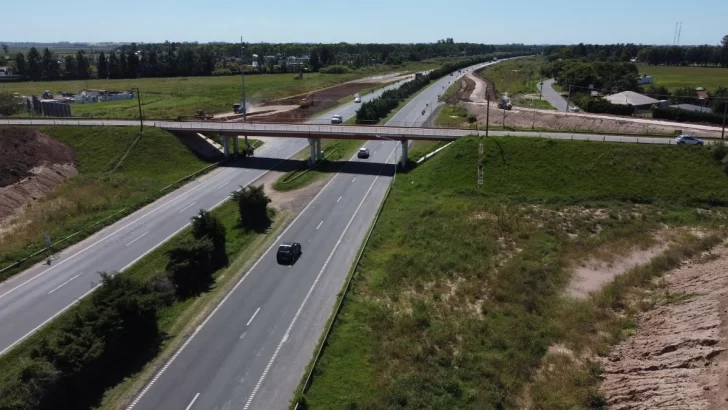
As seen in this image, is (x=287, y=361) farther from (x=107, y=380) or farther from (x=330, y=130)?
(x=330, y=130)

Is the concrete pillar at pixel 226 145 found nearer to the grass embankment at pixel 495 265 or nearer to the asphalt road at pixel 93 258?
the asphalt road at pixel 93 258

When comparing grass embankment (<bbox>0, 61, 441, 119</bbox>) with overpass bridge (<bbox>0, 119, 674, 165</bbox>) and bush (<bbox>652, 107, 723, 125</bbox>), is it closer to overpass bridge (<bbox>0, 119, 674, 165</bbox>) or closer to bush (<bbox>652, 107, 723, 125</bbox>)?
overpass bridge (<bbox>0, 119, 674, 165</bbox>)

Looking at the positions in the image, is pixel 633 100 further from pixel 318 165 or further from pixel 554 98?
pixel 318 165

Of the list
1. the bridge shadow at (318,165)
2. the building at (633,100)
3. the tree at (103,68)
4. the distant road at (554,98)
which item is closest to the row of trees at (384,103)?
the bridge shadow at (318,165)

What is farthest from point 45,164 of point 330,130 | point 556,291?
point 556,291

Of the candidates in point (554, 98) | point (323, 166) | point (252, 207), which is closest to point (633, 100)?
point (554, 98)

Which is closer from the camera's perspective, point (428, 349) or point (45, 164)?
point (428, 349)
